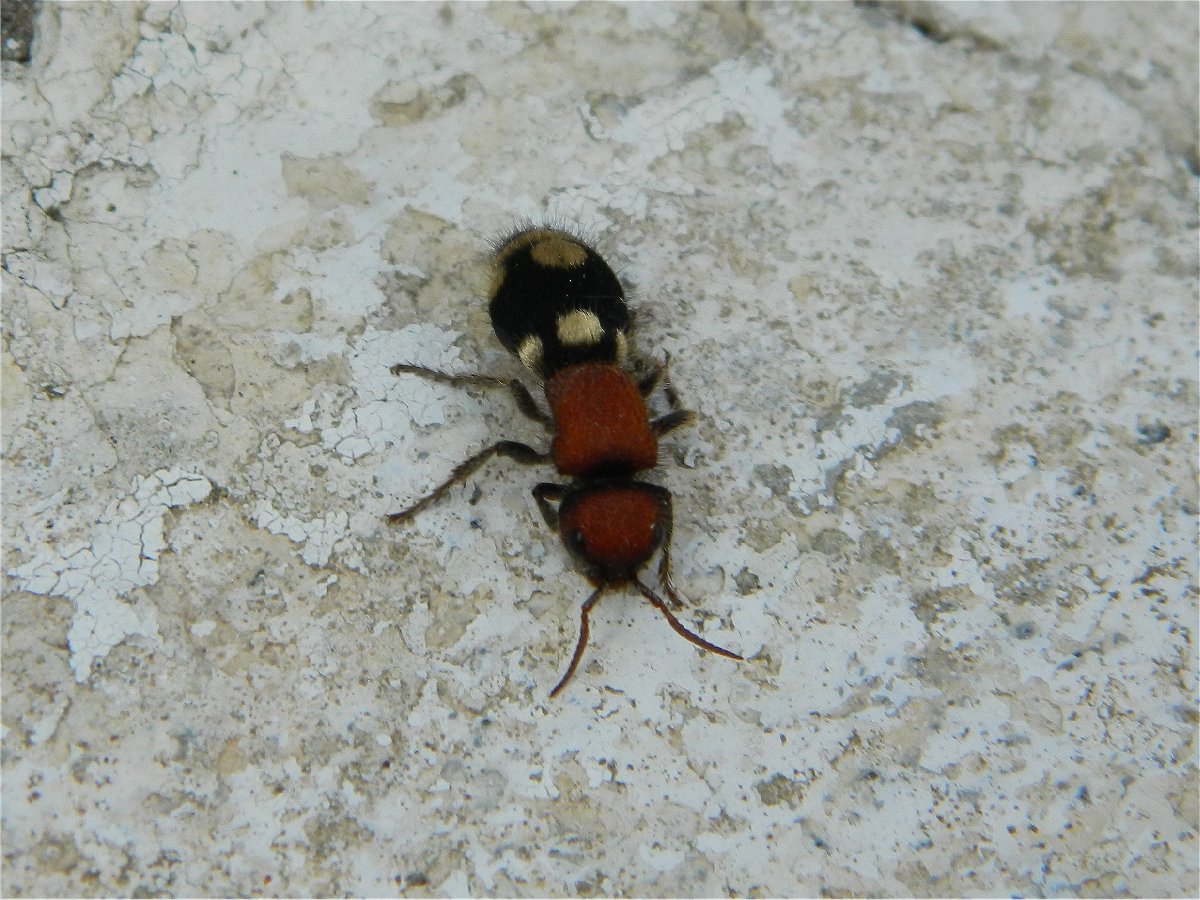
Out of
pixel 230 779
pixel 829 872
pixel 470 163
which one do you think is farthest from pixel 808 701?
pixel 470 163

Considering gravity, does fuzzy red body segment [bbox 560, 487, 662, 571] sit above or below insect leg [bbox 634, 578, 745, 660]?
above

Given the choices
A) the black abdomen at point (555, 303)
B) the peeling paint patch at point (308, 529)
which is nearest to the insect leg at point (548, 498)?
the black abdomen at point (555, 303)

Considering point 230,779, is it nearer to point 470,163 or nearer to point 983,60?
point 470,163

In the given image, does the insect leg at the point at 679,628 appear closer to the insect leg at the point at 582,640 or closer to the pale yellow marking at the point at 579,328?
the insect leg at the point at 582,640

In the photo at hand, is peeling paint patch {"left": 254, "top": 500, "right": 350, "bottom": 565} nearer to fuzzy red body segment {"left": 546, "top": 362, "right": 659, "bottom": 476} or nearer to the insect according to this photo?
the insect

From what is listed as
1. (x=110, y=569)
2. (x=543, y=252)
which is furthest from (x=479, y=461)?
(x=110, y=569)

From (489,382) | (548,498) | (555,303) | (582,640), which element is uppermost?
(555,303)

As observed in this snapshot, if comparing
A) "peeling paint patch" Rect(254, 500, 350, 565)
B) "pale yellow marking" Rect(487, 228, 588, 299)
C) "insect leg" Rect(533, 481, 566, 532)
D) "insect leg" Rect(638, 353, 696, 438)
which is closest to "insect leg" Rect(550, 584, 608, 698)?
"insect leg" Rect(533, 481, 566, 532)

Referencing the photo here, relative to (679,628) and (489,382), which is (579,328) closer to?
(489,382)
